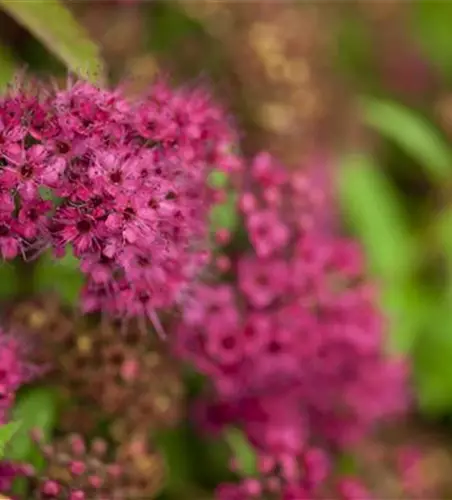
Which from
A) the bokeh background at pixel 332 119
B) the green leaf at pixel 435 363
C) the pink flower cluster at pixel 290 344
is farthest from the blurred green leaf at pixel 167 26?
the green leaf at pixel 435 363

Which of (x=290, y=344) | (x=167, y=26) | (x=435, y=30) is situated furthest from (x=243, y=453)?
(x=435, y=30)

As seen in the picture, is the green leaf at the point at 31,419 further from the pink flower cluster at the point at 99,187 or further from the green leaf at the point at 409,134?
the green leaf at the point at 409,134

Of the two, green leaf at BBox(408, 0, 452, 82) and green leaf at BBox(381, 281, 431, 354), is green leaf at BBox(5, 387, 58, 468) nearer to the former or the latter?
green leaf at BBox(381, 281, 431, 354)

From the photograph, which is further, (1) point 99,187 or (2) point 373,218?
(2) point 373,218

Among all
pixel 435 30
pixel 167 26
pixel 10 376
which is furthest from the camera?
pixel 435 30

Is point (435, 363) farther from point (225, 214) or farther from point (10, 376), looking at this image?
point (10, 376)

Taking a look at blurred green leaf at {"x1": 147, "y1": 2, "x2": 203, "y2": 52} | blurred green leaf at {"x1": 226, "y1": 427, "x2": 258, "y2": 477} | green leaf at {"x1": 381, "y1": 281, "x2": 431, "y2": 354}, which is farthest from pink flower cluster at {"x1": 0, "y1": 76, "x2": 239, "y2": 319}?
green leaf at {"x1": 381, "y1": 281, "x2": 431, "y2": 354}

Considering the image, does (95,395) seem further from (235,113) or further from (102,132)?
(235,113)
